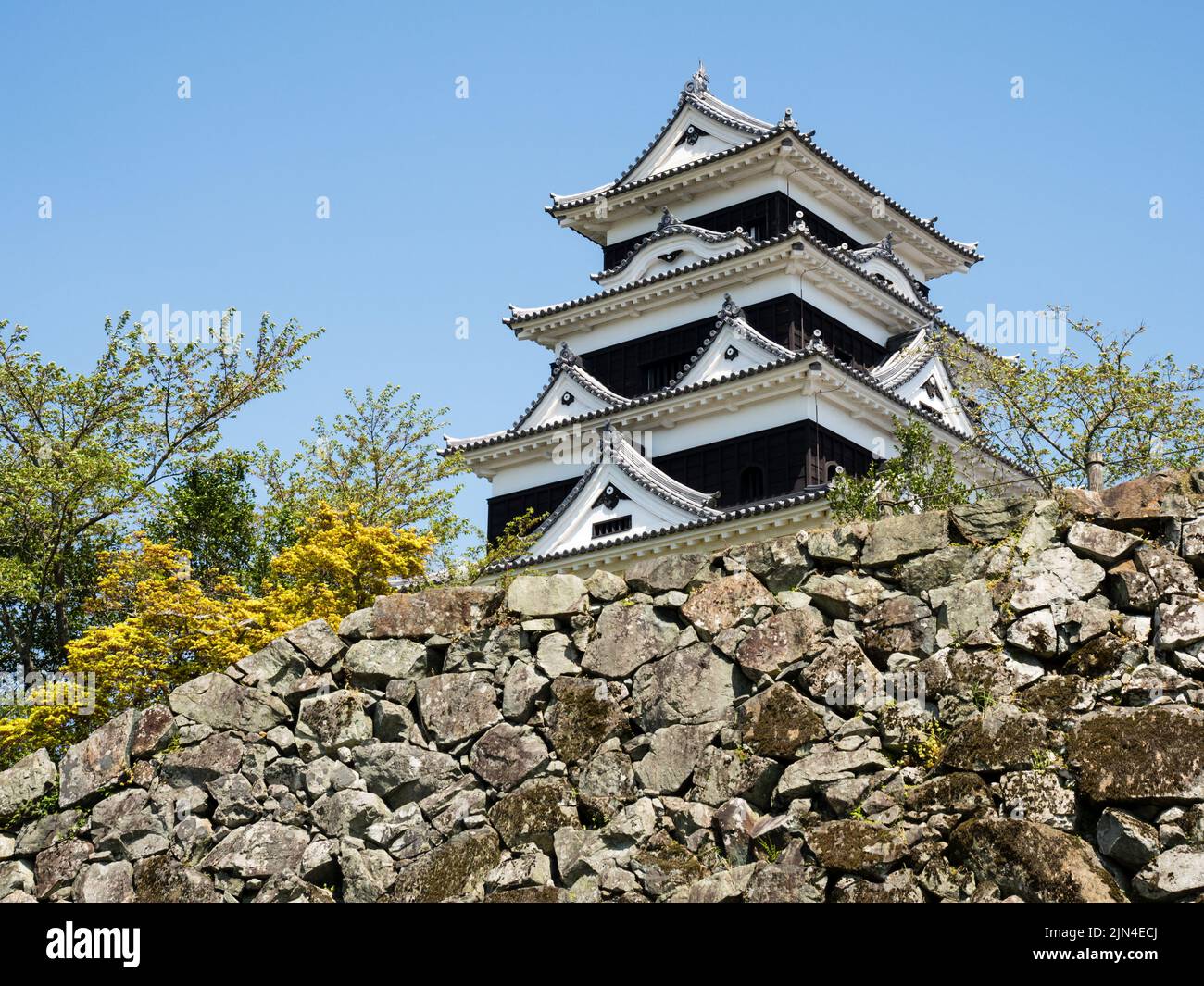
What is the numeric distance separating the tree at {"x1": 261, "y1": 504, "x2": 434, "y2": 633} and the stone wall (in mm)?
4205

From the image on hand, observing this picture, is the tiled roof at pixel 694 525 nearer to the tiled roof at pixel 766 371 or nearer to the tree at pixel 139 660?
the tiled roof at pixel 766 371

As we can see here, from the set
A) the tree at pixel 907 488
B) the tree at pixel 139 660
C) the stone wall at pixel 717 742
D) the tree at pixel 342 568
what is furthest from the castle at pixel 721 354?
the stone wall at pixel 717 742

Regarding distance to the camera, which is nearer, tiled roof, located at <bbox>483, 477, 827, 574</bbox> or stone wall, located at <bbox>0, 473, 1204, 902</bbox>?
stone wall, located at <bbox>0, 473, 1204, 902</bbox>

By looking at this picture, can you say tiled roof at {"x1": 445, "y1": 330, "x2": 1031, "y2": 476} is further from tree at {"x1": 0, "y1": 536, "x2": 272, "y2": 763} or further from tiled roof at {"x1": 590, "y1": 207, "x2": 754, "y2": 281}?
tree at {"x1": 0, "y1": 536, "x2": 272, "y2": 763}

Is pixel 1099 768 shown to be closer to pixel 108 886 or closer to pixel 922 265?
pixel 108 886

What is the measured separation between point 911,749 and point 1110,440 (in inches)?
497

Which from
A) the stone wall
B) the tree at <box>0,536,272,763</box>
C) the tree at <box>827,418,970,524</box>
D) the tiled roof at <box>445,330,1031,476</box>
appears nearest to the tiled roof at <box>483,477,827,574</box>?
the tiled roof at <box>445,330,1031,476</box>

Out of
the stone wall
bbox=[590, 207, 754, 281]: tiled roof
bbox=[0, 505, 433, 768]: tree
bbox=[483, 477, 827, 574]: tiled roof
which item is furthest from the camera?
bbox=[590, 207, 754, 281]: tiled roof

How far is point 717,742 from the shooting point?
14258 millimetres

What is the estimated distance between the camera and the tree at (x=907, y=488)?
57.2 ft

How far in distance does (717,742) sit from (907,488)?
20.0ft

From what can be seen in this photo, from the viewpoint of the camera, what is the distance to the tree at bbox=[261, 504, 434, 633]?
67.9 feet

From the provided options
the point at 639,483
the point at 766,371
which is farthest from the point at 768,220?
the point at 639,483
